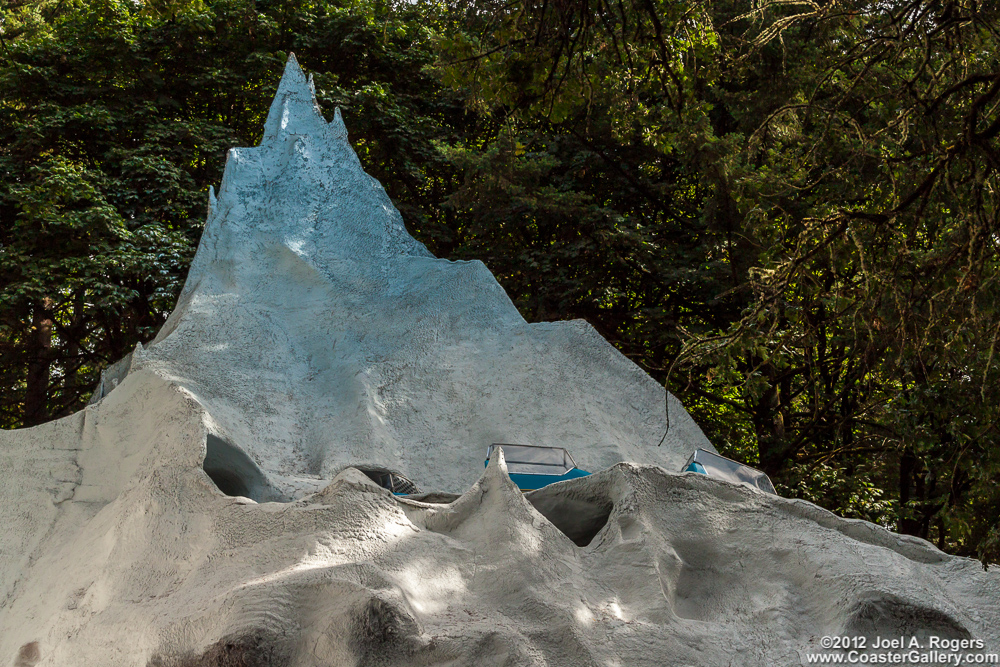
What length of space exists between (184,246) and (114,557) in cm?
713

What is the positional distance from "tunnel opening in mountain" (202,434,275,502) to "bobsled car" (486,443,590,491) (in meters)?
1.26

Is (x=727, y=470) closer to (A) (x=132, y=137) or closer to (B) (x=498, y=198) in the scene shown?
(B) (x=498, y=198)

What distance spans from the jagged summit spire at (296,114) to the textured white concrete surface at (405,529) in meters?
2.56

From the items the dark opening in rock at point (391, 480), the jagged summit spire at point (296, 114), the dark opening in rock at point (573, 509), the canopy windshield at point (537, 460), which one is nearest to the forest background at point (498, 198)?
the jagged summit spire at point (296, 114)

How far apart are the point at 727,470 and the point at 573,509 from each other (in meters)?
1.65

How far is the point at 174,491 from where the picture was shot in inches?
159

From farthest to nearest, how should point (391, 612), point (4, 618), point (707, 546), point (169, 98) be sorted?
point (169, 98) → point (4, 618) → point (707, 546) → point (391, 612)

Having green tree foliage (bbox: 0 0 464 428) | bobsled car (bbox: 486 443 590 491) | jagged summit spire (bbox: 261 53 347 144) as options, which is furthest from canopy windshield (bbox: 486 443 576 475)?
green tree foliage (bbox: 0 0 464 428)

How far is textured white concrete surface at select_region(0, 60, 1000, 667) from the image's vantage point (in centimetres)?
301

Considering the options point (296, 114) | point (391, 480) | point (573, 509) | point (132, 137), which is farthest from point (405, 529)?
point (132, 137)

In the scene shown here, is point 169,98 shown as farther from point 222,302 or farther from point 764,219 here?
point 764,219

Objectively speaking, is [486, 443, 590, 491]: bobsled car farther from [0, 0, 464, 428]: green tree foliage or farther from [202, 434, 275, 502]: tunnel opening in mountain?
[0, 0, 464, 428]: green tree foliage

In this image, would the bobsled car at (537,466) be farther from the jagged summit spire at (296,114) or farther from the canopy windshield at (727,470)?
the jagged summit spire at (296,114)

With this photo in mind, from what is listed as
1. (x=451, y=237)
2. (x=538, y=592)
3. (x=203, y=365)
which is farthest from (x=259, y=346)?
(x=451, y=237)
